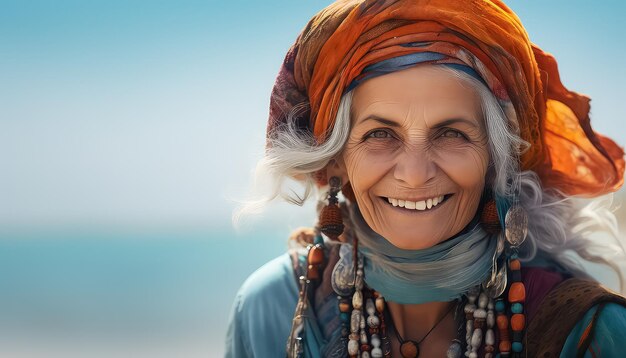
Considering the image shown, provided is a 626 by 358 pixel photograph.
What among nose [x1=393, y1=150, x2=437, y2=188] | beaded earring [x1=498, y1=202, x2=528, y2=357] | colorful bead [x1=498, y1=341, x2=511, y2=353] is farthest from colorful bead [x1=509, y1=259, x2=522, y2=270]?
nose [x1=393, y1=150, x2=437, y2=188]

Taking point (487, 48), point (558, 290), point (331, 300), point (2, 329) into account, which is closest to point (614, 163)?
point (558, 290)

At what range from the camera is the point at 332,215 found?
2.98 meters

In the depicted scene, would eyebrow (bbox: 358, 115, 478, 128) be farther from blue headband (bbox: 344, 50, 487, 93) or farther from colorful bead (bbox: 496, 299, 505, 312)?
colorful bead (bbox: 496, 299, 505, 312)

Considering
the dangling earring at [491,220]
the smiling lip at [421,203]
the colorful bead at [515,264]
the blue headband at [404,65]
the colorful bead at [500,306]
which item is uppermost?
the blue headband at [404,65]

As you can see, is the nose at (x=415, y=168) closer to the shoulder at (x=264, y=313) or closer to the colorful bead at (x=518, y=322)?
the colorful bead at (x=518, y=322)

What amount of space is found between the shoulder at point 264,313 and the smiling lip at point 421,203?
0.65 metres

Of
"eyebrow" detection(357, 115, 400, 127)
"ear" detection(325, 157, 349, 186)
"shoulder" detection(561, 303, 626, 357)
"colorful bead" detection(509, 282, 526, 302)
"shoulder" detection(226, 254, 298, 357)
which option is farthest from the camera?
"shoulder" detection(226, 254, 298, 357)

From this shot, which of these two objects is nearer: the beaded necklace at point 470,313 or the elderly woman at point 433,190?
the elderly woman at point 433,190

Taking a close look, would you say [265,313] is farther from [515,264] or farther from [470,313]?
[515,264]

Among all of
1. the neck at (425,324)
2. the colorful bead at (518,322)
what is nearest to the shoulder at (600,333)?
the colorful bead at (518,322)

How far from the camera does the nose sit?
8.58 ft

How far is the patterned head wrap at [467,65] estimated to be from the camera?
8.50ft

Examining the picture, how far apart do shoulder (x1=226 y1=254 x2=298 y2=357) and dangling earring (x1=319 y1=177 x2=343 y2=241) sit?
1.02 feet

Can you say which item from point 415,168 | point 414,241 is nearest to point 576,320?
point 414,241
